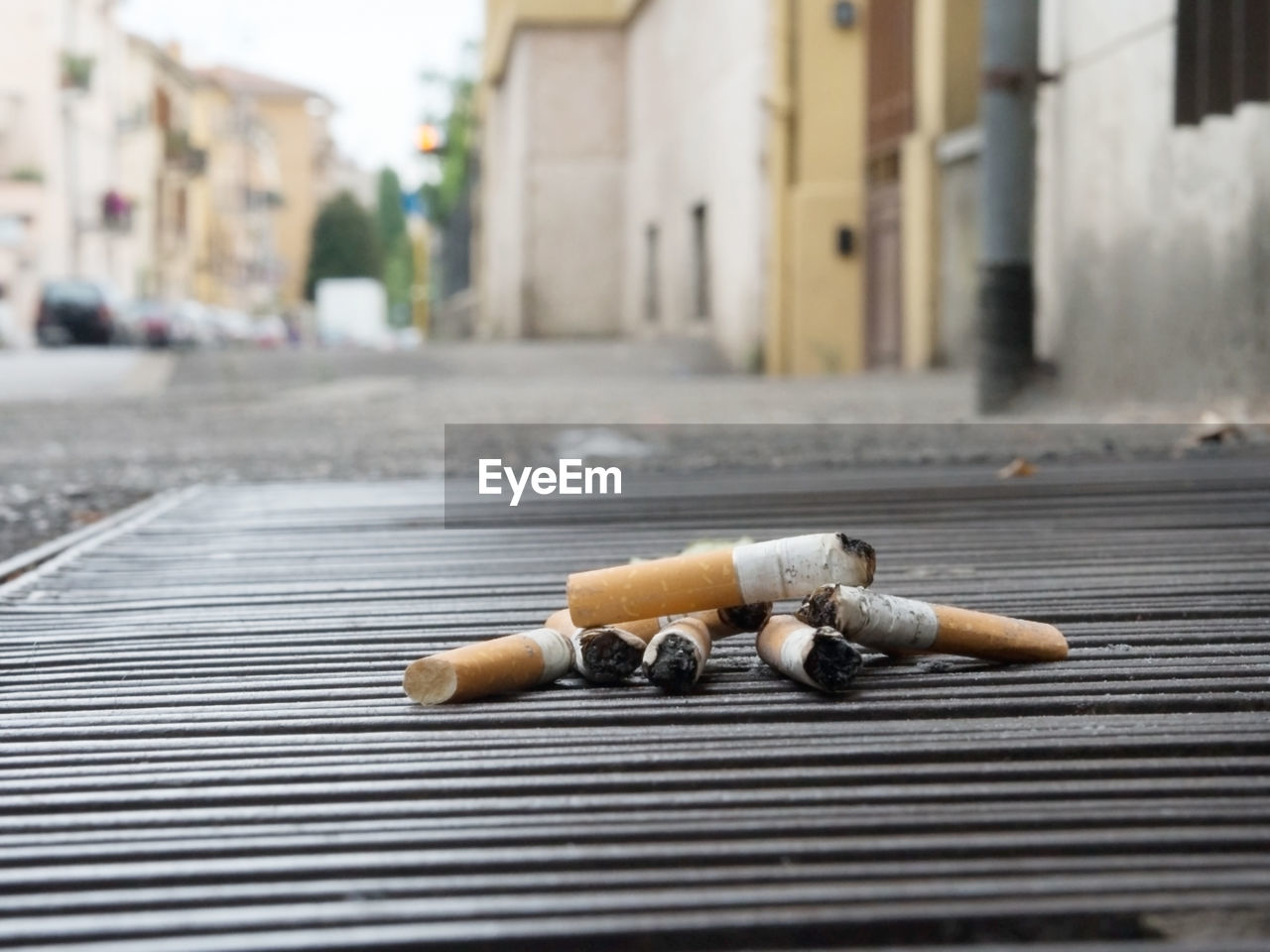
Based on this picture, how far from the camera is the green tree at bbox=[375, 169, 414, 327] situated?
94575 millimetres

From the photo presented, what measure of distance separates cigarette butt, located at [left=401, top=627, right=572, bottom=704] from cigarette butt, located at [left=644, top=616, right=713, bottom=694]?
0.42 feet

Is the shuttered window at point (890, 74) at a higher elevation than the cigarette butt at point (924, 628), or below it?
higher

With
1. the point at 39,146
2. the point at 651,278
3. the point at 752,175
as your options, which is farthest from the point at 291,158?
the point at 752,175

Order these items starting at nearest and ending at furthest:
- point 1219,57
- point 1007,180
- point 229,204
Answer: point 1219,57, point 1007,180, point 229,204

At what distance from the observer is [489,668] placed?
214 cm

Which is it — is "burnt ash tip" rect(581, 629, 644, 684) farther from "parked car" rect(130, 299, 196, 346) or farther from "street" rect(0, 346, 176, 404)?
"parked car" rect(130, 299, 196, 346)

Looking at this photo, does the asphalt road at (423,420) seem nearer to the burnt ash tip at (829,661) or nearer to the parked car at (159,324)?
the burnt ash tip at (829,661)

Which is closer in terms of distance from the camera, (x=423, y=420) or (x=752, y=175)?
(x=423, y=420)

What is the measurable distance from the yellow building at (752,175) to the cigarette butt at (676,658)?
10.7 meters

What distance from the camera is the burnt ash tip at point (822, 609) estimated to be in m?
2.16

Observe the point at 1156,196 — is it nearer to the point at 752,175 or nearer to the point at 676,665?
the point at 676,665

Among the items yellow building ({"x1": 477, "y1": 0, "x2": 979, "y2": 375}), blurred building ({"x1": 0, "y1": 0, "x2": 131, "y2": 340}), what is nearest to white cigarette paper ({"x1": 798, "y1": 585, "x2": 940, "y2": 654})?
yellow building ({"x1": 477, "y1": 0, "x2": 979, "y2": 375})

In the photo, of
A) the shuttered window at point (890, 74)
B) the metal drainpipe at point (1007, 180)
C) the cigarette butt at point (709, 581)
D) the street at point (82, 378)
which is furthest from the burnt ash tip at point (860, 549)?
the shuttered window at point (890, 74)

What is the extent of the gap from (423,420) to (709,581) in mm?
6526
